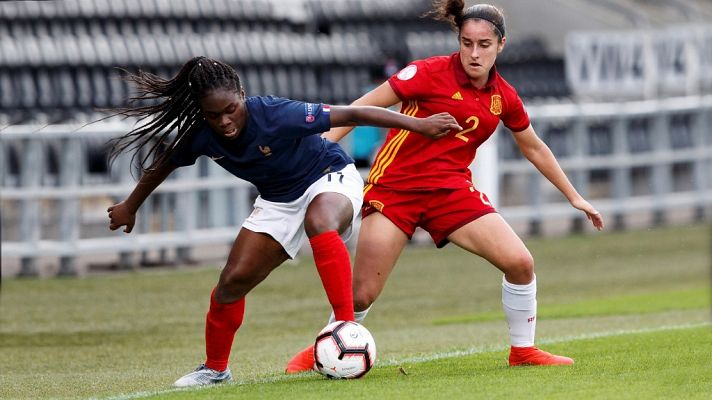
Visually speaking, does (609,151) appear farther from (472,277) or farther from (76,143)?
(76,143)

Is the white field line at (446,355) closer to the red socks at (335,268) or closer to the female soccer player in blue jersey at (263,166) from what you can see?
the female soccer player in blue jersey at (263,166)

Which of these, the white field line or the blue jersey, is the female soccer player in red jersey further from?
the white field line

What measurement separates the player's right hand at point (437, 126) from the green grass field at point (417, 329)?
1.13m

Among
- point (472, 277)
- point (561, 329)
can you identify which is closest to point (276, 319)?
point (561, 329)

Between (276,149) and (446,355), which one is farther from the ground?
(276,149)

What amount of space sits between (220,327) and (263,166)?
2.70ft

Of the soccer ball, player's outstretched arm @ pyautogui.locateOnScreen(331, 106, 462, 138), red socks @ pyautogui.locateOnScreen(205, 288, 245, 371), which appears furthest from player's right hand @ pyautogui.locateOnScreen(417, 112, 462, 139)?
red socks @ pyautogui.locateOnScreen(205, 288, 245, 371)

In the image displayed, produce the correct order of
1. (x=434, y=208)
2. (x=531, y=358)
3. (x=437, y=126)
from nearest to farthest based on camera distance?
1. (x=437, y=126)
2. (x=434, y=208)
3. (x=531, y=358)

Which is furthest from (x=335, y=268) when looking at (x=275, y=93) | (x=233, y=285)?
(x=275, y=93)

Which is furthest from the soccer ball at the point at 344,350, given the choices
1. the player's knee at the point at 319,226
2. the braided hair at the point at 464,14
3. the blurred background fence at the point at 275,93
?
the blurred background fence at the point at 275,93

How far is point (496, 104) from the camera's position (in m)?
7.18

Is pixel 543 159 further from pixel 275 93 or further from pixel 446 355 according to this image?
pixel 275 93

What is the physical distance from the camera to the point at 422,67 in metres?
7.21

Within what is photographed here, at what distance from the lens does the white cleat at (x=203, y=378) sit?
273 inches
